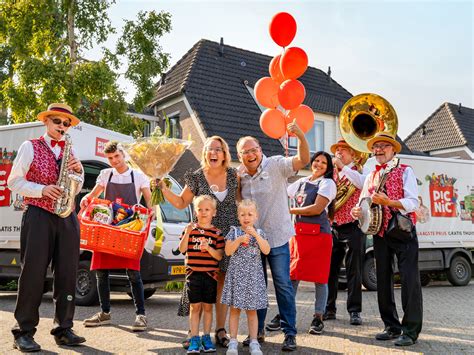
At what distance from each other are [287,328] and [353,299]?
1.84 m

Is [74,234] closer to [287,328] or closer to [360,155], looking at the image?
[287,328]

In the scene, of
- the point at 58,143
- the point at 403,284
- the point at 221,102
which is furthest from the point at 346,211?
the point at 221,102

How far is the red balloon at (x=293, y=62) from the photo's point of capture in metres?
7.87

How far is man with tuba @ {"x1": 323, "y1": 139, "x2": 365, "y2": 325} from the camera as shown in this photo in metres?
6.72

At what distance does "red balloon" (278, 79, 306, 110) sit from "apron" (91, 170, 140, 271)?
262 centimetres

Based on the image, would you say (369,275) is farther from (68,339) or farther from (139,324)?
(68,339)

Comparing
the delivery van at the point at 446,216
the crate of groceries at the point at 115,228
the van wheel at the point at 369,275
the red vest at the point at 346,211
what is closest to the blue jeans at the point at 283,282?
the crate of groceries at the point at 115,228

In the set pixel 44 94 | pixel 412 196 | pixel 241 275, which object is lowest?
pixel 241 275

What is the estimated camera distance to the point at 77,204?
8.45m

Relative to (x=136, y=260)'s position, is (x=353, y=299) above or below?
below

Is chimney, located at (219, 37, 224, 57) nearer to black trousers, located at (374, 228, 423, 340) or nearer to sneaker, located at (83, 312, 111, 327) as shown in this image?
sneaker, located at (83, 312, 111, 327)

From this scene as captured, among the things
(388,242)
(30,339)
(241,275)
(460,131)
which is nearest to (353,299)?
(388,242)

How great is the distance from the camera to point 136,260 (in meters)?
6.33

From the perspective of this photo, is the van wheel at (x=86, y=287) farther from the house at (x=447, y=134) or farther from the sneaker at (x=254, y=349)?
the house at (x=447, y=134)
